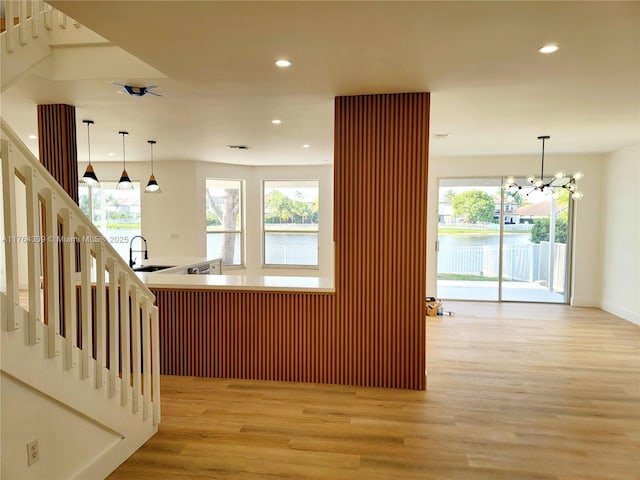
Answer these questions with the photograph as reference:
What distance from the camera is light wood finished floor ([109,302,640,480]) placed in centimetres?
244

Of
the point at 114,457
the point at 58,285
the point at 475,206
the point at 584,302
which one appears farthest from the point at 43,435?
the point at 584,302

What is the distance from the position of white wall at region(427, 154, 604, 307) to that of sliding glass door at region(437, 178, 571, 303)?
17cm

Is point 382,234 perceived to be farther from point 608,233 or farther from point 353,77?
point 608,233

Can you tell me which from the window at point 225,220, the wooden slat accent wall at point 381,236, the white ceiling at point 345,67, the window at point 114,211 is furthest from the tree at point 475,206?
the window at point 114,211

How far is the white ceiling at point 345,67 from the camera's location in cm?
198

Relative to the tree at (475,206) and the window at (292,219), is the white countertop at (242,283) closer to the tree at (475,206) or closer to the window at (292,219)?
the tree at (475,206)

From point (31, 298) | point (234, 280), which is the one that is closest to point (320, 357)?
point (234, 280)

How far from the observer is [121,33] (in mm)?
2193

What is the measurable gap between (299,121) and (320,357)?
2.45m

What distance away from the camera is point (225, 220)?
329 inches

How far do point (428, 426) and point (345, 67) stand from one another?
102 inches

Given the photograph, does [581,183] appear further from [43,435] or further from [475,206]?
[43,435]

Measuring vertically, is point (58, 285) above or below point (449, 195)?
below

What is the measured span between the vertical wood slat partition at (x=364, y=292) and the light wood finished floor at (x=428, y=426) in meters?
0.20
